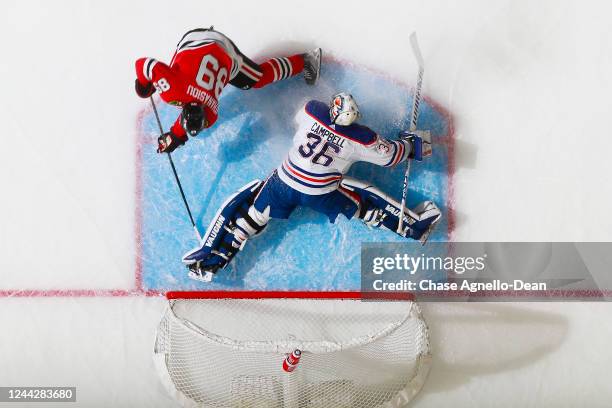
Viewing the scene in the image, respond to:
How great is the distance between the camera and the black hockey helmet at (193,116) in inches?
120

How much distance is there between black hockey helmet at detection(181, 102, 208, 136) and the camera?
120 inches

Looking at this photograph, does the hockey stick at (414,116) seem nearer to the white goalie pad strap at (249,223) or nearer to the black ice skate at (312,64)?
the black ice skate at (312,64)

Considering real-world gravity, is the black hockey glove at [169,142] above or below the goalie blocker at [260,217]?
above

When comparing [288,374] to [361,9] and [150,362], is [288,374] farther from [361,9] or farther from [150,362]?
[361,9]

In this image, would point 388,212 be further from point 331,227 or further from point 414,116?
point 414,116

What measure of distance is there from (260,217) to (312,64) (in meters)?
0.84

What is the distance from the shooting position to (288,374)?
3365 millimetres

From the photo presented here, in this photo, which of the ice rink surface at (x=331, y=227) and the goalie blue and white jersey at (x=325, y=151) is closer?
the goalie blue and white jersey at (x=325, y=151)

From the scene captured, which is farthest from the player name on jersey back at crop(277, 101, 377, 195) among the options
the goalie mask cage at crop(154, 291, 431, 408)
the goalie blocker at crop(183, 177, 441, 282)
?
the goalie mask cage at crop(154, 291, 431, 408)

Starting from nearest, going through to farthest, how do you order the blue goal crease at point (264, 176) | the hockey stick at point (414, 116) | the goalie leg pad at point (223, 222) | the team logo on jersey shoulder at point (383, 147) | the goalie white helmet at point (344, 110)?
the goalie white helmet at point (344, 110) < the team logo on jersey shoulder at point (383, 147) < the hockey stick at point (414, 116) < the goalie leg pad at point (223, 222) < the blue goal crease at point (264, 176)

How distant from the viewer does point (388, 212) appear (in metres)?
3.48

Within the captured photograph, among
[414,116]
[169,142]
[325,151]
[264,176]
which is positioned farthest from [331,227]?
[169,142]

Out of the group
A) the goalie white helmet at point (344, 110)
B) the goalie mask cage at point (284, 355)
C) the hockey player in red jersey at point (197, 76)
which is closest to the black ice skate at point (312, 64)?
the hockey player in red jersey at point (197, 76)

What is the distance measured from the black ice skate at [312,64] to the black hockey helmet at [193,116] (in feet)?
2.34
